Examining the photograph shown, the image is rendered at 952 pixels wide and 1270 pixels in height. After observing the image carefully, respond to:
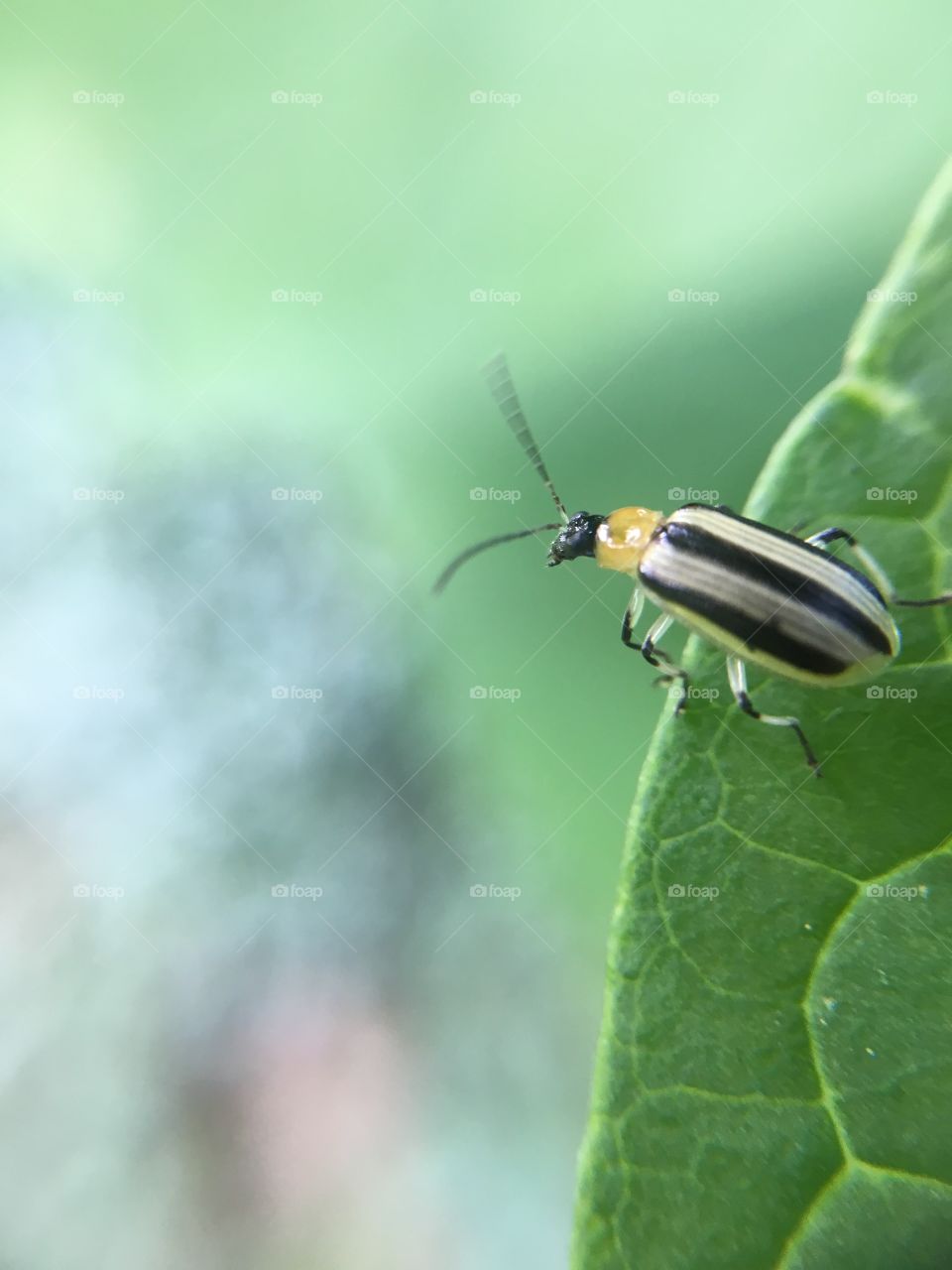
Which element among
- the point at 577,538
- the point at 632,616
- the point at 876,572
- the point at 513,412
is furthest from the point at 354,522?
the point at 876,572

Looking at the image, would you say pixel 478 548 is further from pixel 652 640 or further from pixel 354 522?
pixel 652 640

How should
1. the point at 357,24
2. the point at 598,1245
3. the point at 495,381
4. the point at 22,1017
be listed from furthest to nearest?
the point at 22,1017 → the point at 357,24 → the point at 495,381 → the point at 598,1245

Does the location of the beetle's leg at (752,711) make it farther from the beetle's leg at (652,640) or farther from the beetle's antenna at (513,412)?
the beetle's antenna at (513,412)

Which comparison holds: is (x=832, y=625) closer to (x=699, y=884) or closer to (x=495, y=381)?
(x=699, y=884)

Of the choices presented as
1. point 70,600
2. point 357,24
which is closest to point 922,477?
point 357,24

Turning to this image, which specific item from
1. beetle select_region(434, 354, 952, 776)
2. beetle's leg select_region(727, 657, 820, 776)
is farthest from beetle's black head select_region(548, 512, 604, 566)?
beetle's leg select_region(727, 657, 820, 776)

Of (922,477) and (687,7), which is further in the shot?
(687,7)

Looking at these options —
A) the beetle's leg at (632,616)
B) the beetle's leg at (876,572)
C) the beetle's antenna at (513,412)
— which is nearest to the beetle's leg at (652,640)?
the beetle's leg at (632,616)
